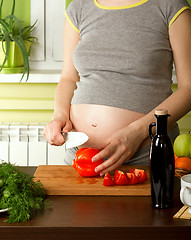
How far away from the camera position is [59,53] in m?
2.99

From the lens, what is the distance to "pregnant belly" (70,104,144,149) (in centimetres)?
189

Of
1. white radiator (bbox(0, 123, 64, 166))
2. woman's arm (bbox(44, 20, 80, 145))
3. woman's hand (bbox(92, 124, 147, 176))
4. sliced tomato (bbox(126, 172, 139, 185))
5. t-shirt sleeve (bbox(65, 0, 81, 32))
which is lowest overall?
white radiator (bbox(0, 123, 64, 166))

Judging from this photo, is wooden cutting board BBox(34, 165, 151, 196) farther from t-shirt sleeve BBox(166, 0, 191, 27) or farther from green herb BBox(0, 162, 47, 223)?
t-shirt sleeve BBox(166, 0, 191, 27)

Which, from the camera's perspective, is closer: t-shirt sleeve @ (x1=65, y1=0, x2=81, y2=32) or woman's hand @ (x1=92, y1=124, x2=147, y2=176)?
woman's hand @ (x1=92, y1=124, x2=147, y2=176)

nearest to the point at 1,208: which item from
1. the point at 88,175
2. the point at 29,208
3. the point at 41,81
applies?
the point at 29,208

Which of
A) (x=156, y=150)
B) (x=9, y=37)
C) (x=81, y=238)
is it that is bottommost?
(x=81, y=238)

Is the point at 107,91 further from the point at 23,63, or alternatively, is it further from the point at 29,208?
the point at 23,63

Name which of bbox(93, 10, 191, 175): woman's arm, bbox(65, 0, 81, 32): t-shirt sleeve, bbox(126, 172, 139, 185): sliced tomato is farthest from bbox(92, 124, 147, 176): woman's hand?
bbox(65, 0, 81, 32): t-shirt sleeve

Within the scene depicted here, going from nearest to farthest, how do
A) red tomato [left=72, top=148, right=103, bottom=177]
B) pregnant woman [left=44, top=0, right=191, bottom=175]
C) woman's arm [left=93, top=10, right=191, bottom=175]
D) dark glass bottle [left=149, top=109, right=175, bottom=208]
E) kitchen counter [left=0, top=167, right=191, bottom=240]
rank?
kitchen counter [left=0, top=167, right=191, bottom=240]
dark glass bottle [left=149, top=109, right=175, bottom=208]
red tomato [left=72, top=148, right=103, bottom=177]
woman's arm [left=93, top=10, right=191, bottom=175]
pregnant woman [left=44, top=0, right=191, bottom=175]

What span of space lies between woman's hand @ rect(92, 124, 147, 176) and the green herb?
0.92ft

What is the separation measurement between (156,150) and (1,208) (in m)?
0.49

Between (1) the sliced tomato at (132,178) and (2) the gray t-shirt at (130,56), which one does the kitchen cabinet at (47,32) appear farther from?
(1) the sliced tomato at (132,178)

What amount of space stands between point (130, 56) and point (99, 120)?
307 mm

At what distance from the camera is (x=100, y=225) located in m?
1.22
